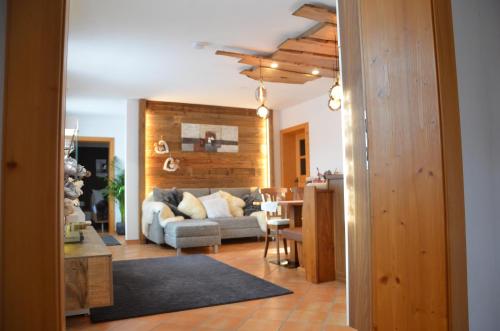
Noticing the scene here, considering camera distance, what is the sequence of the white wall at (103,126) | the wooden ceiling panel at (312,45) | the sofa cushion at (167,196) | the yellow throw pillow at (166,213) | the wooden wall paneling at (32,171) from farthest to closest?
the white wall at (103,126) → the sofa cushion at (167,196) → the yellow throw pillow at (166,213) → the wooden ceiling panel at (312,45) → the wooden wall paneling at (32,171)

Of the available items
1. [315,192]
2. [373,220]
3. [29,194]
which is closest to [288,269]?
[315,192]

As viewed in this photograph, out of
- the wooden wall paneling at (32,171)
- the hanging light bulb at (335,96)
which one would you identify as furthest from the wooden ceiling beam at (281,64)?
the wooden wall paneling at (32,171)

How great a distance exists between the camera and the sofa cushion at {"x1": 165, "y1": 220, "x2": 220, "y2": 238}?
216 inches

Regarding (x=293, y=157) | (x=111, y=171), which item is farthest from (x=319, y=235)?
(x=111, y=171)

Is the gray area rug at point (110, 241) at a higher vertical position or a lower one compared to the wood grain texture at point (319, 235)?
lower

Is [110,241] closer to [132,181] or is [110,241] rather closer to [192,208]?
[132,181]

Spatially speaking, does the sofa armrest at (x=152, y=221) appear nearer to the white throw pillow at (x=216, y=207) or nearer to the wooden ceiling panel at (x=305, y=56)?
the white throw pillow at (x=216, y=207)

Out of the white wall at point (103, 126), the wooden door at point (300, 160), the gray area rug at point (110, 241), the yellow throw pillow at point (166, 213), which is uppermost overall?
the white wall at point (103, 126)

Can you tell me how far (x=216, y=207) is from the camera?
6.62 m

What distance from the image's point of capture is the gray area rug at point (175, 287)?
9.57ft

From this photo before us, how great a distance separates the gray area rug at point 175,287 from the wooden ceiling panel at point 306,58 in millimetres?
2463

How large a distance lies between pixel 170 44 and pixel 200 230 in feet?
8.52

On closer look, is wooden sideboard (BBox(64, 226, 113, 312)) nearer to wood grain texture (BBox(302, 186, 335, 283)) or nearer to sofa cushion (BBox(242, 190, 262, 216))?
wood grain texture (BBox(302, 186, 335, 283))

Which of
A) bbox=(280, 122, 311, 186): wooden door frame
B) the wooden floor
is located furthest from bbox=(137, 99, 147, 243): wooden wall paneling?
the wooden floor
